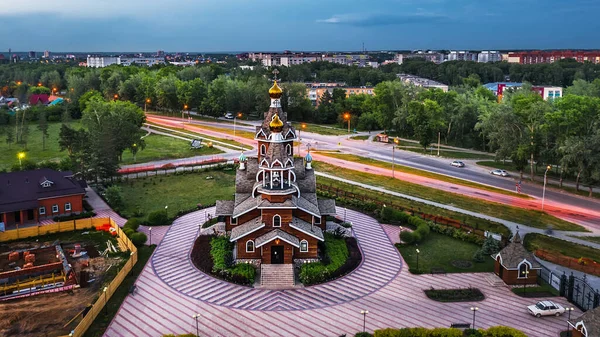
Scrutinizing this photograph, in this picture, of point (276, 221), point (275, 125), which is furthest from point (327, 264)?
point (275, 125)

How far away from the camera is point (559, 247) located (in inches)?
1582

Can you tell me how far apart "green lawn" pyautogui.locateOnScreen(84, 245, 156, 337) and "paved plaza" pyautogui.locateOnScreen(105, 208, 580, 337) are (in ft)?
1.40

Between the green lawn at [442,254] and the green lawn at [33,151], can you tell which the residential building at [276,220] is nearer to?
the green lawn at [442,254]

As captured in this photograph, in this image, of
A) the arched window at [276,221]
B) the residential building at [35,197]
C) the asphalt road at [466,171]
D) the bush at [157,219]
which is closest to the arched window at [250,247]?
the arched window at [276,221]

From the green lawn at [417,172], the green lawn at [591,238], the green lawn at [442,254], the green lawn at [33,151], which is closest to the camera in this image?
the green lawn at [442,254]

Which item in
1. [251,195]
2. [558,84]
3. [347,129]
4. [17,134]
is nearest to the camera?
[251,195]

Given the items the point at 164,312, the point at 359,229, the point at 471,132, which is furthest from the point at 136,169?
the point at 471,132

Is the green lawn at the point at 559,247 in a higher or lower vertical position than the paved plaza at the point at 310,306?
higher

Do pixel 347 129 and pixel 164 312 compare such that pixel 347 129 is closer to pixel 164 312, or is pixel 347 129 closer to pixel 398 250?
pixel 398 250

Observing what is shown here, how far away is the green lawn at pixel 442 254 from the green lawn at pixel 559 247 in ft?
17.0

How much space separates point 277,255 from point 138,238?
37.3 feet

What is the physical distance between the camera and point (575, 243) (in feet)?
135

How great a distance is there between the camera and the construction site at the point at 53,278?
27.5 meters

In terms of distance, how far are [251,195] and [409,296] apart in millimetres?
14037
